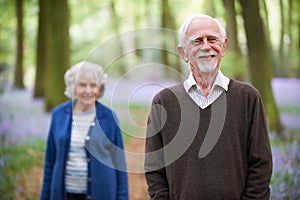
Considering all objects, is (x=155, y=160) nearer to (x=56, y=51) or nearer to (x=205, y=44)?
(x=205, y=44)

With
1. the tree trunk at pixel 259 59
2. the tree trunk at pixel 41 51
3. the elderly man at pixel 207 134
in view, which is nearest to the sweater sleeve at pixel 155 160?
the elderly man at pixel 207 134

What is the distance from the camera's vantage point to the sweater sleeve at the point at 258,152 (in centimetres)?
138

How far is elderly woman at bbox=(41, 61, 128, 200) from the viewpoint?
2062mm

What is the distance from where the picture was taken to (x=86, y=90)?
2082 mm

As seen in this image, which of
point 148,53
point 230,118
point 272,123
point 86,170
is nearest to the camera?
point 230,118

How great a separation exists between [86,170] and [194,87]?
0.87m

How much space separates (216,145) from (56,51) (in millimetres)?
1958

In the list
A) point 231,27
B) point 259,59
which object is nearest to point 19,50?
point 231,27

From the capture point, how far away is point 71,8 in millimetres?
3010

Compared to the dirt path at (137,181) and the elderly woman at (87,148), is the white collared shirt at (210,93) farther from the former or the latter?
the dirt path at (137,181)

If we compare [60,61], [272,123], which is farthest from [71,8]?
[272,123]

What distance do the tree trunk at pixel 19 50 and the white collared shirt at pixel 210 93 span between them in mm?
2134

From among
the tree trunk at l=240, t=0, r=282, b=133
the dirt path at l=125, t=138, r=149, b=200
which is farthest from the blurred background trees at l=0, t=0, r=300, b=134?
the dirt path at l=125, t=138, r=149, b=200

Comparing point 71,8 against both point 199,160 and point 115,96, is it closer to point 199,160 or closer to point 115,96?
point 115,96
